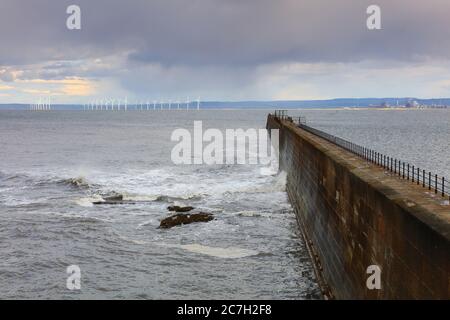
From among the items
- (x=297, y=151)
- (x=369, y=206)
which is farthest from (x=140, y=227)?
(x=369, y=206)

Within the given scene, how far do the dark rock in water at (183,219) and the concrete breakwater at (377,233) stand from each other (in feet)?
25.7

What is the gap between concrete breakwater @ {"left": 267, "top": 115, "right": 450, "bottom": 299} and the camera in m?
8.30

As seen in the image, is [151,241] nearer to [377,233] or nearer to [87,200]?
Result: [87,200]

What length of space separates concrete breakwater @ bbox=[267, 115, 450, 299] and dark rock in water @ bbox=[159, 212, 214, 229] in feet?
25.7

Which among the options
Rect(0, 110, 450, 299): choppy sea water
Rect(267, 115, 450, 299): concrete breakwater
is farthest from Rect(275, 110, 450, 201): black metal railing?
Rect(0, 110, 450, 299): choppy sea water

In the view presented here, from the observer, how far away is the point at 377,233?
1112cm

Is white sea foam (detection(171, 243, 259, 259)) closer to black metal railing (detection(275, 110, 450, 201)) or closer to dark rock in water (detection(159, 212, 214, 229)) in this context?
dark rock in water (detection(159, 212, 214, 229))

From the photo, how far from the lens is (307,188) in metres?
24.9

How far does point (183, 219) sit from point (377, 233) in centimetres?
1667

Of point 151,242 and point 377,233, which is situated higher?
point 377,233

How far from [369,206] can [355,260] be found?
1.72m

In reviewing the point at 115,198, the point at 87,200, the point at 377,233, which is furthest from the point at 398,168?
the point at 87,200
